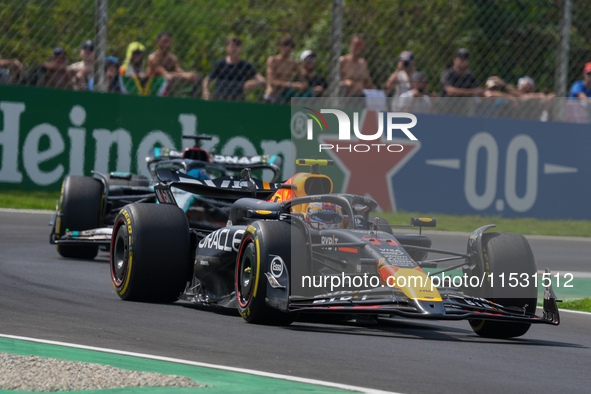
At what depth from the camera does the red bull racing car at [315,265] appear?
250 inches

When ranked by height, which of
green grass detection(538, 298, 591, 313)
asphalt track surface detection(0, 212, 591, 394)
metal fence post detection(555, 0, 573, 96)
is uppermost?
metal fence post detection(555, 0, 573, 96)

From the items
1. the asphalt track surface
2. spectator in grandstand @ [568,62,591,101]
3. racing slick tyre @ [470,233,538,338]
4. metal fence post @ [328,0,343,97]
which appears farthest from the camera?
spectator in grandstand @ [568,62,591,101]

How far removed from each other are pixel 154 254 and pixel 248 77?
311 inches

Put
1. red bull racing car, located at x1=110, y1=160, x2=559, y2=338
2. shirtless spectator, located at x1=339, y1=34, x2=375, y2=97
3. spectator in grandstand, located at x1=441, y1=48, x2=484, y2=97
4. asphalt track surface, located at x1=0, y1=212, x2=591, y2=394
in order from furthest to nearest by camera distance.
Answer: spectator in grandstand, located at x1=441, y1=48, x2=484, y2=97
shirtless spectator, located at x1=339, y1=34, x2=375, y2=97
red bull racing car, located at x1=110, y1=160, x2=559, y2=338
asphalt track surface, located at x1=0, y1=212, x2=591, y2=394

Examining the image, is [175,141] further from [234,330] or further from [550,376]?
[550,376]

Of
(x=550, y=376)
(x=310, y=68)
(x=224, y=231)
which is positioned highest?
(x=310, y=68)

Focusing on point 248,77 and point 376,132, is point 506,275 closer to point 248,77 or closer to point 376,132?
point 376,132

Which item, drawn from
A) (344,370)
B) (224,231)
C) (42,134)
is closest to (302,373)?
(344,370)

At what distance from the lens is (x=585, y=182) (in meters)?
15.9

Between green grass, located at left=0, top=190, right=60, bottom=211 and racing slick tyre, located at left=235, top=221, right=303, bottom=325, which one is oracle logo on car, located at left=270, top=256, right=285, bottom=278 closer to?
racing slick tyre, located at left=235, top=221, right=303, bottom=325

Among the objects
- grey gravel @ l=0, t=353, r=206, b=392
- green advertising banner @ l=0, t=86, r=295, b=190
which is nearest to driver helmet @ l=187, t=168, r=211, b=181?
green advertising banner @ l=0, t=86, r=295, b=190

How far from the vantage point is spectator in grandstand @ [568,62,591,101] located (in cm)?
1605

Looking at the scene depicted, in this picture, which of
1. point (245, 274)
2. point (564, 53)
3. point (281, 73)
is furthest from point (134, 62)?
point (245, 274)

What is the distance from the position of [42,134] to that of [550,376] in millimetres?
10477
